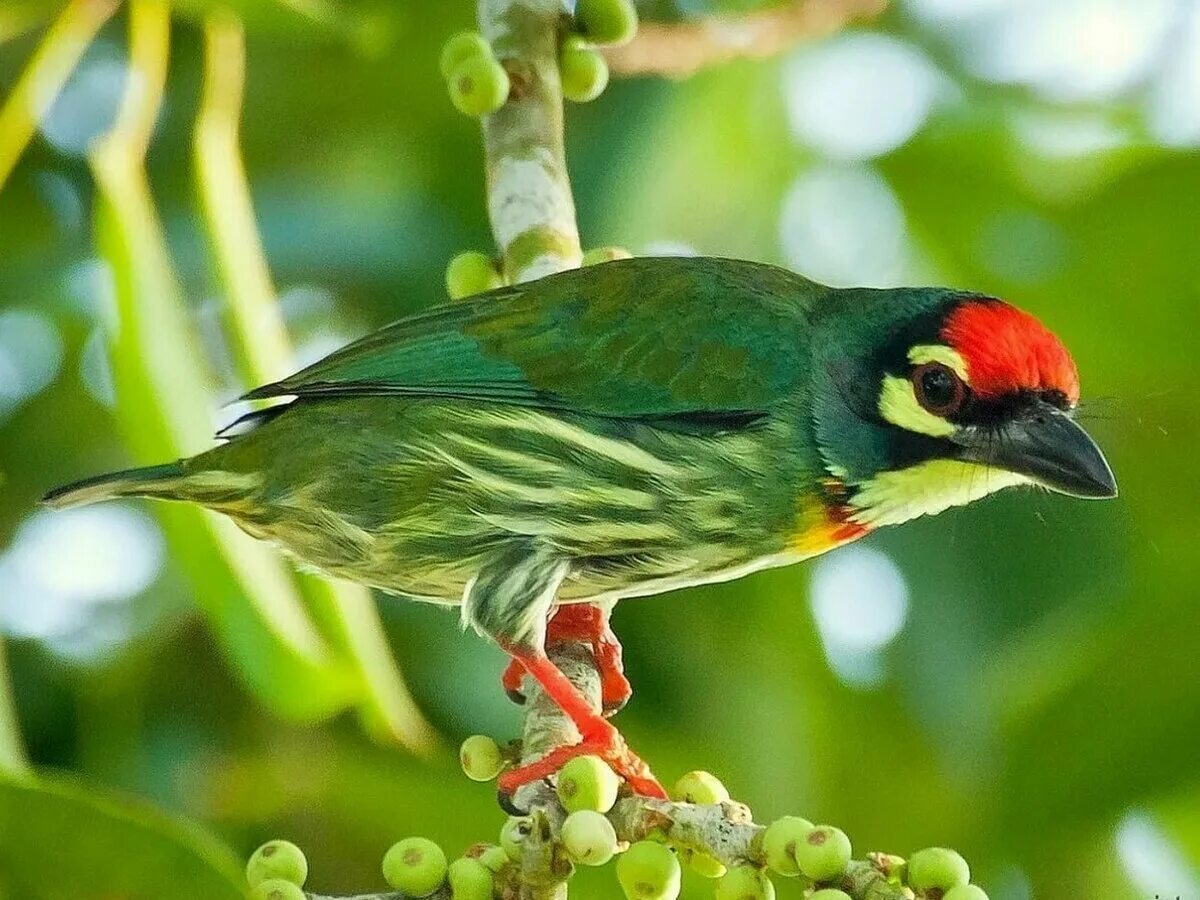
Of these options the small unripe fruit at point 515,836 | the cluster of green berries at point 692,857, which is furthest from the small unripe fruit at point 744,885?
the small unripe fruit at point 515,836

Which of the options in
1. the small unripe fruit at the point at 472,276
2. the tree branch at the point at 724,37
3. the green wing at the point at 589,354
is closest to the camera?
the green wing at the point at 589,354

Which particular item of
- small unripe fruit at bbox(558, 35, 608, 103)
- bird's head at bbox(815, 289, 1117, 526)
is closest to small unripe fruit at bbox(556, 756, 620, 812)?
bird's head at bbox(815, 289, 1117, 526)

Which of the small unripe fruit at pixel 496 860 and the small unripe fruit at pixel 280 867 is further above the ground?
the small unripe fruit at pixel 280 867

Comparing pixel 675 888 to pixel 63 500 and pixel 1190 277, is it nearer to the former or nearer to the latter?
pixel 63 500

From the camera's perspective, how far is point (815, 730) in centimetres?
332

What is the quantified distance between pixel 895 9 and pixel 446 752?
82.2 inches

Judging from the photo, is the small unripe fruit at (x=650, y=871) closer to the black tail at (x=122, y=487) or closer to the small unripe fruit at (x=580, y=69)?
the black tail at (x=122, y=487)

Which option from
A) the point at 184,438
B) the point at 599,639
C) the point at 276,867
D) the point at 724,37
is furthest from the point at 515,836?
the point at 724,37

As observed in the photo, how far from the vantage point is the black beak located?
2.56 m

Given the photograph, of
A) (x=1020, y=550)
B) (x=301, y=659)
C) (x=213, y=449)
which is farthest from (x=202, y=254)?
(x=1020, y=550)

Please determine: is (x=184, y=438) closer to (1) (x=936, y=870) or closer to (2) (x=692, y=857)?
(2) (x=692, y=857)

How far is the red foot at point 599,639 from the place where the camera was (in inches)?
111

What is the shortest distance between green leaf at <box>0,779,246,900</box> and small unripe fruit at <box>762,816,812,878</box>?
572 millimetres

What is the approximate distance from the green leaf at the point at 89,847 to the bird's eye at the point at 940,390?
1323 millimetres
